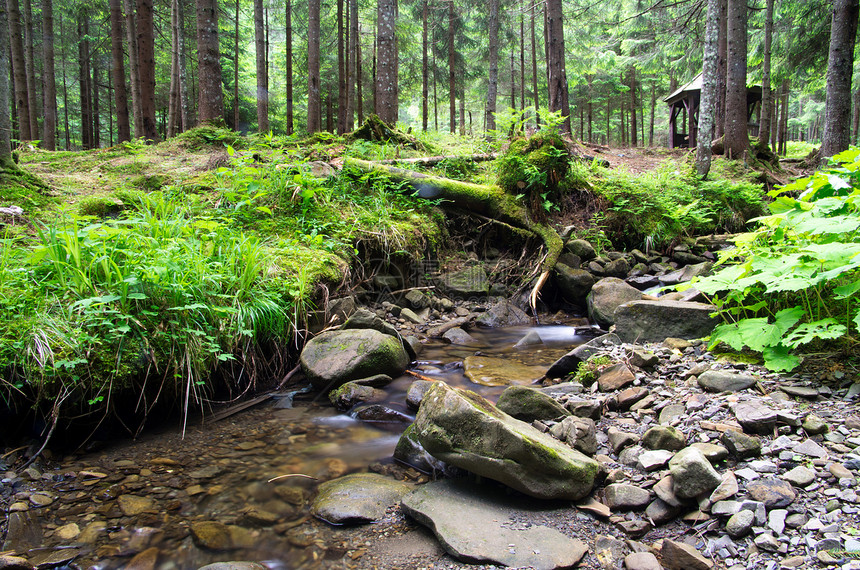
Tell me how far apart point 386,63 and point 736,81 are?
8919mm

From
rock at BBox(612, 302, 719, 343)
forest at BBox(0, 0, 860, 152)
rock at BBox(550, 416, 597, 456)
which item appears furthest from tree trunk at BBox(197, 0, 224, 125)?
rock at BBox(550, 416, 597, 456)

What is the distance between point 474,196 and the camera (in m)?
7.70

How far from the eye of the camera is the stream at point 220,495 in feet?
7.80

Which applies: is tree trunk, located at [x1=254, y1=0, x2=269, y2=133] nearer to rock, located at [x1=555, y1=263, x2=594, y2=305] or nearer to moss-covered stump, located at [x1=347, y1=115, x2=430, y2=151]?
moss-covered stump, located at [x1=347, y1=115, x2=430, y2=151]

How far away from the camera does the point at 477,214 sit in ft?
26.0

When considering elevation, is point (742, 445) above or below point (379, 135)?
below

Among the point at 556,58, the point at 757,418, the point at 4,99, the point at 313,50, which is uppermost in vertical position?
the point at 313,50

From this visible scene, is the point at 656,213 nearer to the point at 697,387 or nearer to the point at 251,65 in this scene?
the point at 697,387

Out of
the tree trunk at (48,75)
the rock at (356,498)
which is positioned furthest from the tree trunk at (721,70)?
the tree trunk at (48,75)

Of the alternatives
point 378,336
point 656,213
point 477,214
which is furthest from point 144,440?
point 656,213

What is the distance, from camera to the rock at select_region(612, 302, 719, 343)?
4.14m

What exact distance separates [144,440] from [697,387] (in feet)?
13.8

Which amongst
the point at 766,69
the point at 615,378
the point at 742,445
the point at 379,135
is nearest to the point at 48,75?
the point at 379,135

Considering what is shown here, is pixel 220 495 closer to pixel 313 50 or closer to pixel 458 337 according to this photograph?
pixel 458 337
